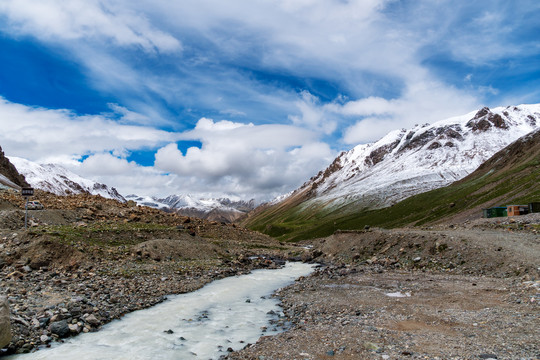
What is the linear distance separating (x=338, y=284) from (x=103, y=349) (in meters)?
22.7

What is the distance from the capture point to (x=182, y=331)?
65.5ft

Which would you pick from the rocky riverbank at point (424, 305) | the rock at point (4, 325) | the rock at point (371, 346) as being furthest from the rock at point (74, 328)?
the rock at point (371, 346)

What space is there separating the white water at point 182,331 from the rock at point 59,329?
24.4 inches

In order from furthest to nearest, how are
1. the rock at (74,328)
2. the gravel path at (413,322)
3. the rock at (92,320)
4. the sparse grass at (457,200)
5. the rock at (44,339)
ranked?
the sparse grass at (457,200)
the rock at (92,320)
the rock at (74,328)
the rock at (44,339)
the gravel path at (413,322)

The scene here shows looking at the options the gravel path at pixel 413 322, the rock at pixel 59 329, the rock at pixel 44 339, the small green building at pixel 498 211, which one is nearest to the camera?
the gravel path at pixel 413 322

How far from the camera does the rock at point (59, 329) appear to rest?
1756cm

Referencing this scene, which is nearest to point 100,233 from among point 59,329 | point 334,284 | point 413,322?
point 59,329

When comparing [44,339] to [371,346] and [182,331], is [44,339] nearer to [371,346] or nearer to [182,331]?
[182,331]

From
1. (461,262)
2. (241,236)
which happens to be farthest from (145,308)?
(241,236)

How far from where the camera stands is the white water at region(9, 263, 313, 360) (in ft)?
53.8

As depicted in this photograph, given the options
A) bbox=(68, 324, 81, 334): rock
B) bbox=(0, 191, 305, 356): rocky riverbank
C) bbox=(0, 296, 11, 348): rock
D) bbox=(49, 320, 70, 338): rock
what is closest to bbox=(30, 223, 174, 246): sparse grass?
bbox=(0, 191, 305, 356): rocky riverbank

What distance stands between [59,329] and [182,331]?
6506 mm

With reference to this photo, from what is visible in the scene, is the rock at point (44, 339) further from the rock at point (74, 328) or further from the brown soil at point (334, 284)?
the rock at point (74, 328)

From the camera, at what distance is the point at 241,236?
8300 cm
